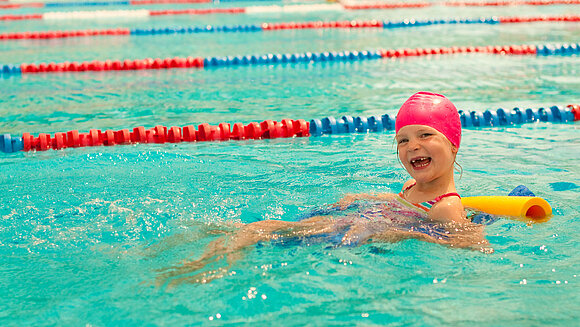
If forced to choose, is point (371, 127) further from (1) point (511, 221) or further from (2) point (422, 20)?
(2) point (422, 20)

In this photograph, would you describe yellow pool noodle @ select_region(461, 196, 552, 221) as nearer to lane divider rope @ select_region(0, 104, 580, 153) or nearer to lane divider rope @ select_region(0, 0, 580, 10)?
lane divider rope @ select_region(0, 104, 580, 153)

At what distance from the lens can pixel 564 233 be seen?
3.91 m

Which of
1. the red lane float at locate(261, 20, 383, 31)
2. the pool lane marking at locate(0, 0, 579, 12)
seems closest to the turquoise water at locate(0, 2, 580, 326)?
the red lane float at locate(261, 20, 383, 31)

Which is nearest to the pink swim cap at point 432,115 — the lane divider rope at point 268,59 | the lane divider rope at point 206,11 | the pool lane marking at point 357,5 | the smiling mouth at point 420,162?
the smiling mouth at point 420,162

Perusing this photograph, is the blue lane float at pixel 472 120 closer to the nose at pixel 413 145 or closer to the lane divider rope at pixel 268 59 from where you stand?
the nose at pixel 413 145

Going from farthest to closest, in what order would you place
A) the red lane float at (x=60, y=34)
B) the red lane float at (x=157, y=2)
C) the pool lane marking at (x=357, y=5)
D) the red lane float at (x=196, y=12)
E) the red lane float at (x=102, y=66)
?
the red lane float at (x=157, y=2) → the pool lane marking at (x=357, y=5) → the red lane float at (x=196, y=12) → the red lane float at (x=60, y=34) → the red lane float at (x=102, y=66)

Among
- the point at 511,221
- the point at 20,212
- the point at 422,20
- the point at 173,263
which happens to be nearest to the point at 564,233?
the point at 511,221

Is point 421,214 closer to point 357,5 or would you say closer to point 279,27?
point 279,27

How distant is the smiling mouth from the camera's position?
143 inches

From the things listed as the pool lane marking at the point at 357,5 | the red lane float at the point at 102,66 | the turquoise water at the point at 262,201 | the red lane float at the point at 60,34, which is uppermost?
the pool lane marking at the point at 357,5

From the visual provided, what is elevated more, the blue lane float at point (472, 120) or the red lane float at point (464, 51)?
the red lane float at point (464, 51)

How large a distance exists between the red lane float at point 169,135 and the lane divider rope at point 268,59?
389 centimetres

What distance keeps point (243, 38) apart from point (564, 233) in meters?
10.4

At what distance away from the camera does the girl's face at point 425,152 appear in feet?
11.8
